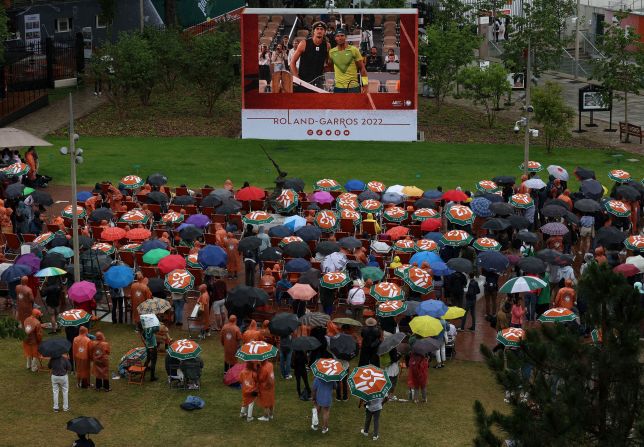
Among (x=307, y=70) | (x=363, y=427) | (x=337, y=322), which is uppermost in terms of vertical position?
(x=307, y=70)

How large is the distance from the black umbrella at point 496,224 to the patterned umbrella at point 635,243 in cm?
329

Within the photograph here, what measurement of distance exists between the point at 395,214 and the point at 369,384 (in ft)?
37.8

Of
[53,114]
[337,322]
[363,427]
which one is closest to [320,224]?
[337,322]

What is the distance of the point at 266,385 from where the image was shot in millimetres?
21812

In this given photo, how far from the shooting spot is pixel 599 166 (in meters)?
44.0

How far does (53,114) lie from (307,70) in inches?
513

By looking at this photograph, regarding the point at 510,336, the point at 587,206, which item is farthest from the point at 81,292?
the point at 587,206

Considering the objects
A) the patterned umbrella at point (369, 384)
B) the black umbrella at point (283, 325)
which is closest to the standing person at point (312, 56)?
the black umbrella at point (283, 325)

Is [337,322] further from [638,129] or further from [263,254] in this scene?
[638,129]

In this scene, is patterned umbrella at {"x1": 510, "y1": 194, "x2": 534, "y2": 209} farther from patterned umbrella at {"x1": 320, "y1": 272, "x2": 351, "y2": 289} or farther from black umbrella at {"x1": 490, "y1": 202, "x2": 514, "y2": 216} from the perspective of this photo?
patterned umbrella at {"x1": 320, "y1": 272, "x2": 351, "y2": 289}

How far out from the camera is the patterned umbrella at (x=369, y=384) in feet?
67.6

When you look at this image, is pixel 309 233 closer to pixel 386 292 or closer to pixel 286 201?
pixel 286 201

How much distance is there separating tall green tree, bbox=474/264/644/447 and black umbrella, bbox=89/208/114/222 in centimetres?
1921

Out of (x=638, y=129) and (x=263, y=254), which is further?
(x=638, y=129)
